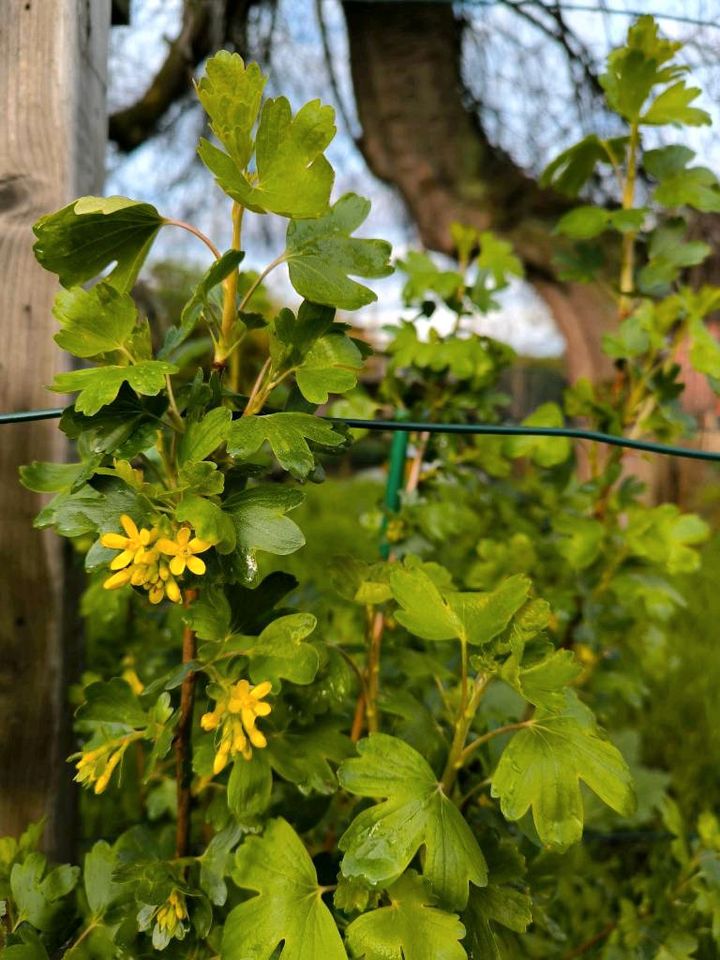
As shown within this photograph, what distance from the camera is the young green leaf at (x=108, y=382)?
516 millimetres

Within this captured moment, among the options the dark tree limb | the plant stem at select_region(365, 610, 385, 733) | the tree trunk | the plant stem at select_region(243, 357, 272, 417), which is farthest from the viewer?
the tree trunk

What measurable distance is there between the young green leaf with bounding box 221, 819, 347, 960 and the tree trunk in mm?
2451

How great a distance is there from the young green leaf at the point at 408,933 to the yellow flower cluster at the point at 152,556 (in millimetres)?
293

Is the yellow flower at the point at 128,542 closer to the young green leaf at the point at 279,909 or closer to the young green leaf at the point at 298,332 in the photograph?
the young green leaf at the point at 298,332

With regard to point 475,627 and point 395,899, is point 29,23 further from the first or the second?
point 395,899

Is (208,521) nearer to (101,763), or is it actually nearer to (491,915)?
(101,763)

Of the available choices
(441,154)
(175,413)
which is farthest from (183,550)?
(441,154)

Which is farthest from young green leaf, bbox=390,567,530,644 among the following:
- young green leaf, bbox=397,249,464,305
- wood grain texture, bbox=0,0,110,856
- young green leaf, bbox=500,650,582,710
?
young green leaf, bbox=397,249,464,305

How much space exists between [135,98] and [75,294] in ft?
8.00

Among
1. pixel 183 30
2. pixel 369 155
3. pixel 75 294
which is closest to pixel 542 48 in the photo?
pixel 369 155

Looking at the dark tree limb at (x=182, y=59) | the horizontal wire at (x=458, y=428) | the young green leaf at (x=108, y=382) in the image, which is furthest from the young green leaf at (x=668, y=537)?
the dark tree limb at (x=182, y=59)

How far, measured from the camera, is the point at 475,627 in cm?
58

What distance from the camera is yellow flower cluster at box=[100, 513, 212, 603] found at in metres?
0.51

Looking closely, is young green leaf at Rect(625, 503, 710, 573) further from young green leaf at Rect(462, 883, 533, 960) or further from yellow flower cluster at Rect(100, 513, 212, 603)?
yellow flower cluster at Rect(100, 513, 212, 603)
